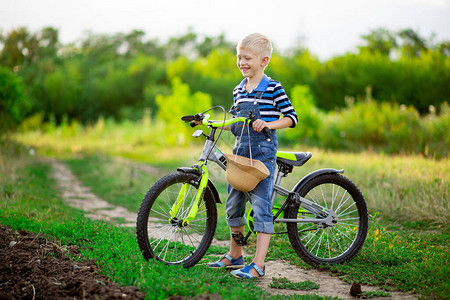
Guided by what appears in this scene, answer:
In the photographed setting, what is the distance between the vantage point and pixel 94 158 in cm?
1353

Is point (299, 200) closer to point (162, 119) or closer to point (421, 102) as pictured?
point (162, 119)

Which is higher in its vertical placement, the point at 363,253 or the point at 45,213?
the point at 363,253

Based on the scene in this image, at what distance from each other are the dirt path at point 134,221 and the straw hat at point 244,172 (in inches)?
32.0

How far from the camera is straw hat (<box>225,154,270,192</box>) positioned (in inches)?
135

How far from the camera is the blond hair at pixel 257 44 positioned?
3467 millimetres

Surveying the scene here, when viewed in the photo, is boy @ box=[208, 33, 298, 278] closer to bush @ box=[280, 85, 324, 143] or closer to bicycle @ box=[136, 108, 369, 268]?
bicycle @ box=[136, 108, 369, 268]

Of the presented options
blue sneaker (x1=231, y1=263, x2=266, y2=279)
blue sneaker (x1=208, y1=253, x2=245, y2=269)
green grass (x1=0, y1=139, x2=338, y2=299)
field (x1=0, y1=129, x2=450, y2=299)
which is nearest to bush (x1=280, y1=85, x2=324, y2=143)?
field (x1=0, y1=129, x2=450, y2=299)

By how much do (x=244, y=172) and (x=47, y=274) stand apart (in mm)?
1662

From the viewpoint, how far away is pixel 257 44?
3.47 metres

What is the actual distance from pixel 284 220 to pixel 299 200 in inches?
9.0

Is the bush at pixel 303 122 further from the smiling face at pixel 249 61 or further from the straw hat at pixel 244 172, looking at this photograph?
the straw hat at pixel 244 172

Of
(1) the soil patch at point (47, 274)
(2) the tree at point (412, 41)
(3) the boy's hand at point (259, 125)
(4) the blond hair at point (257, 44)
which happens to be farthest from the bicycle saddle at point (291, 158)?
(2) the tree at point (412, 41)

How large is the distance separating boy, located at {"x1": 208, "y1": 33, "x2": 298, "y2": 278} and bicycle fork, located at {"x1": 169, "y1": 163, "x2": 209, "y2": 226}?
338mm

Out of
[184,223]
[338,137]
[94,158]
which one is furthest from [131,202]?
[338,137]
